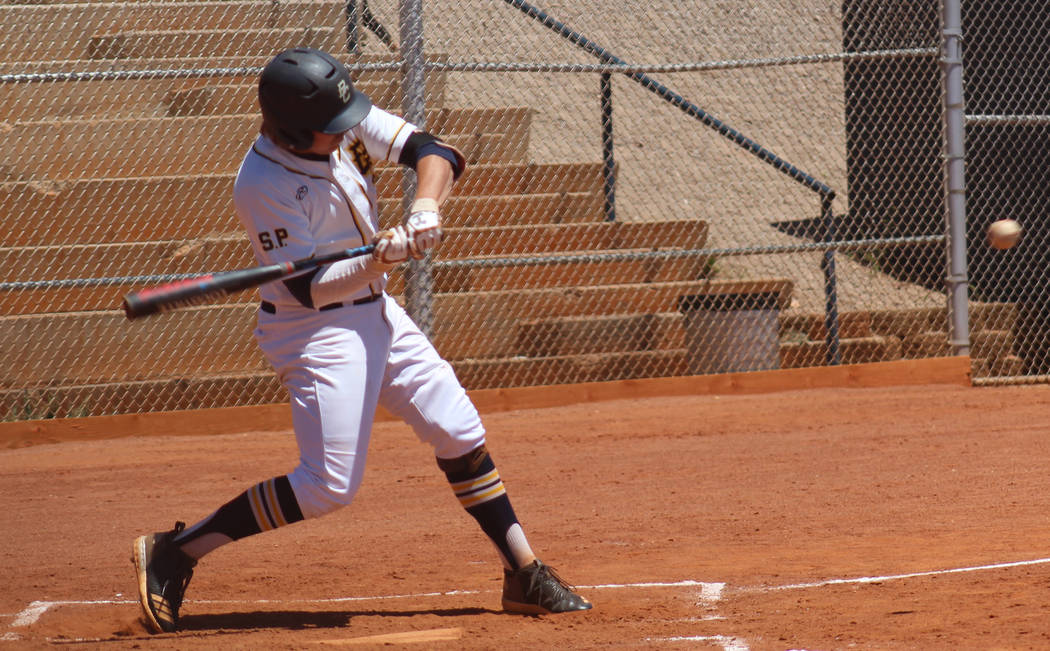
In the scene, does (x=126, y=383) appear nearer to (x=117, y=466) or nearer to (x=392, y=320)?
(x=117, y=466)

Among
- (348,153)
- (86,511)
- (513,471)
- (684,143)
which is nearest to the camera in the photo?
(348,153)

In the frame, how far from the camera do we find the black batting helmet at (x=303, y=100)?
139 inches

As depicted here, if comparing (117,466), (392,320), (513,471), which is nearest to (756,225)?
(513,471)

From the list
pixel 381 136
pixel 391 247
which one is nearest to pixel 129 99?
pixel 381 136

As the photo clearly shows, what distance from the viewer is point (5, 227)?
948 centimetres

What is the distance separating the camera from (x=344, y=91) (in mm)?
3650

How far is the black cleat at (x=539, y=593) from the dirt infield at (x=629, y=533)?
0.06 metres

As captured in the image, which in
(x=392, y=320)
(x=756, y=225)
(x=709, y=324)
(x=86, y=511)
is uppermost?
(x=756, y=225)

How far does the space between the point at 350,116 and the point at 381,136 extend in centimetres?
28

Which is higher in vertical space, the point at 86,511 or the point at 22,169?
the point at 22,169

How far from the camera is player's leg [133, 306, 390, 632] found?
3.65 m

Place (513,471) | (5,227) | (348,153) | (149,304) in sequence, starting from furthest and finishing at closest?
(5,227) < (513,471) < (348,153) < (149,304)

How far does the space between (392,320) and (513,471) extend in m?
3.25

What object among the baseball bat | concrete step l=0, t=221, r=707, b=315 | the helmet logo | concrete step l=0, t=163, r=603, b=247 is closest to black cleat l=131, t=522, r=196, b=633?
the baseball bat
